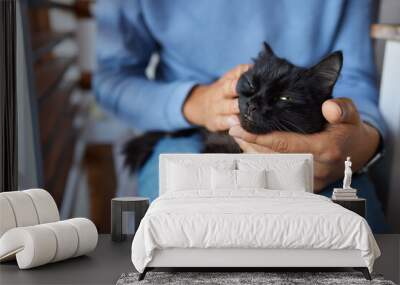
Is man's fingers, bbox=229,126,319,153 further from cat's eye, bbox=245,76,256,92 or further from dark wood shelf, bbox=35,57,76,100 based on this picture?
dark wood shelf, bbox=35,57,76,100

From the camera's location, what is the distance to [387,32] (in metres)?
4.91

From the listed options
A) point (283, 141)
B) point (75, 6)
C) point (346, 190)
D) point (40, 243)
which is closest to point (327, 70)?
point (283, 141)

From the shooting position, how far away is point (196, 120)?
16.1 ft

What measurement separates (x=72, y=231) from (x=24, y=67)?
1522mm

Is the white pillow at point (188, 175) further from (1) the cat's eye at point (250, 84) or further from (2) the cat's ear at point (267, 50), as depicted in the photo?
(2) the cat's ear at point (267, 50)

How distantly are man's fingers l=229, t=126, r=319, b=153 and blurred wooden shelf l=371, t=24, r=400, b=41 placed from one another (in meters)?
0.87

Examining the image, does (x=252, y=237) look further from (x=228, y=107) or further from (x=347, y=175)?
(x=228, y=107)

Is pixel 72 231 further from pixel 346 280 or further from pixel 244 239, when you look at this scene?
pixel 346 280

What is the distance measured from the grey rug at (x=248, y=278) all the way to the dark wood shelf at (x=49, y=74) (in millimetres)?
1828

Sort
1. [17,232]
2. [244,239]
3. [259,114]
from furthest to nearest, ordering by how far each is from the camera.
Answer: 1. [259,114]
2. [17,232]
3. [244,239]

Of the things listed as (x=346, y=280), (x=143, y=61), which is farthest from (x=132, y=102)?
(x=346, y=280)

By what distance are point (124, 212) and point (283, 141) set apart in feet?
3.85

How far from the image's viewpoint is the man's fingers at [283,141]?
15.7 ft

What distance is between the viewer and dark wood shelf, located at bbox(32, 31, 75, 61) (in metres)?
5.04
